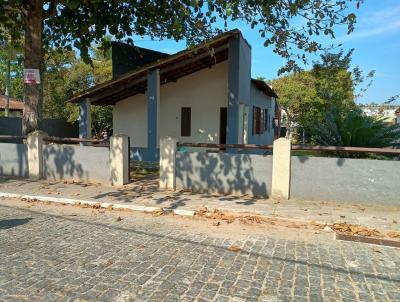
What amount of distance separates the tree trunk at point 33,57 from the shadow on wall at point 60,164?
1120mm

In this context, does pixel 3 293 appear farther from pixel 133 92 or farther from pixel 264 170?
pixel 133 92

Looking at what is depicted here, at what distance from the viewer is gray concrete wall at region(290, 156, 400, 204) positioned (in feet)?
26.5

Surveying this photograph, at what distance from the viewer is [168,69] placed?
1434 cm

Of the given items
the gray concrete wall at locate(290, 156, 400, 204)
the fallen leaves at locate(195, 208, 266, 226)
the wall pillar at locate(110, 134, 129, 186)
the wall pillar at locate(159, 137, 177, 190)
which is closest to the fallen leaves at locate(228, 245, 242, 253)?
the fallen leaves at locate(195, 208, 266, 226)

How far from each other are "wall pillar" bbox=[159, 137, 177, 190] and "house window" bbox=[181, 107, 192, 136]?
7685 mm

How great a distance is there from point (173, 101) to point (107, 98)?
280 cm

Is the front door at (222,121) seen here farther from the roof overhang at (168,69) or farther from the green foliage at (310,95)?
the green foliage at (310,95)

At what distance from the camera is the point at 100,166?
10.5 m

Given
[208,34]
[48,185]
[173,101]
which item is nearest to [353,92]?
[173,101]

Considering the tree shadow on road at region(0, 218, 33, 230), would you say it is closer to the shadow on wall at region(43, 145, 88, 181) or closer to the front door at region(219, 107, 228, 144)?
the shadow on wall at region(43, 145, 88, 181)

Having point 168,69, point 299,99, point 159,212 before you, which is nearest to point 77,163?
point 159,212

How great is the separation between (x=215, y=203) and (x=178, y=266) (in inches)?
143

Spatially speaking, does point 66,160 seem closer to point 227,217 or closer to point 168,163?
point 168,163

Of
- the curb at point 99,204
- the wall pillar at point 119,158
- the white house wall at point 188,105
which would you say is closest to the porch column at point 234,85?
the white house wall at point 188,105
